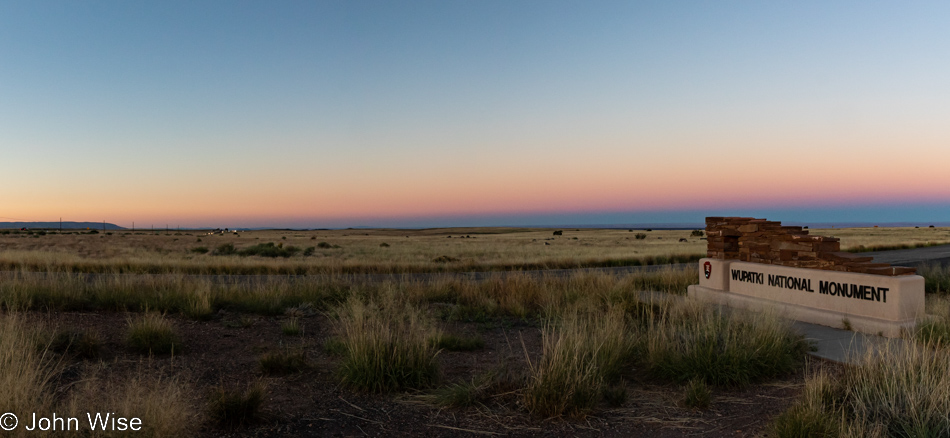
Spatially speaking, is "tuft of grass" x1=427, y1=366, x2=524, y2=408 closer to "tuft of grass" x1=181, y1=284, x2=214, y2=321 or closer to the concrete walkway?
the concrete walkway

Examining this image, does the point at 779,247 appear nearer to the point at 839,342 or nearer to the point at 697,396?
the point at 839,342

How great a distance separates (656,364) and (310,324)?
21.4 ft

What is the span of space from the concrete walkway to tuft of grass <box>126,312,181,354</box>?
28.2 ft

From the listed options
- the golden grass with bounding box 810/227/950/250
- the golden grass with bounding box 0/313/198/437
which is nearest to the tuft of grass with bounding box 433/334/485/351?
the golden grass with bounding box 0/313/198/437

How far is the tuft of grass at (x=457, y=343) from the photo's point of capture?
338 inches

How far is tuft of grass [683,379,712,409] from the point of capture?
5.75 m

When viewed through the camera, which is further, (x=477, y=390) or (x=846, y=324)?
(x=846, y=324)

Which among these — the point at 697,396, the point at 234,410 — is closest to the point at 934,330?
the point at 697,396

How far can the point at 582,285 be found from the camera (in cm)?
1516

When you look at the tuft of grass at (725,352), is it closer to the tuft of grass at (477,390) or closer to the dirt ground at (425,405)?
the dirt ground at (425,405)

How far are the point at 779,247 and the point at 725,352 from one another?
17.8 ft

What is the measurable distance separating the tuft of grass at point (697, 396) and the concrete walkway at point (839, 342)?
2.05 meters

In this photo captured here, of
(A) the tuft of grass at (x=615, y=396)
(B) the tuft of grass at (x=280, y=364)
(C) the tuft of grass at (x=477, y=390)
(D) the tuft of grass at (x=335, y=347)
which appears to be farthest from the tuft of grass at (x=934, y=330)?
(B) the tuft of grass at (x=280, y=364)

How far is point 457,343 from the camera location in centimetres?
Result: 864
